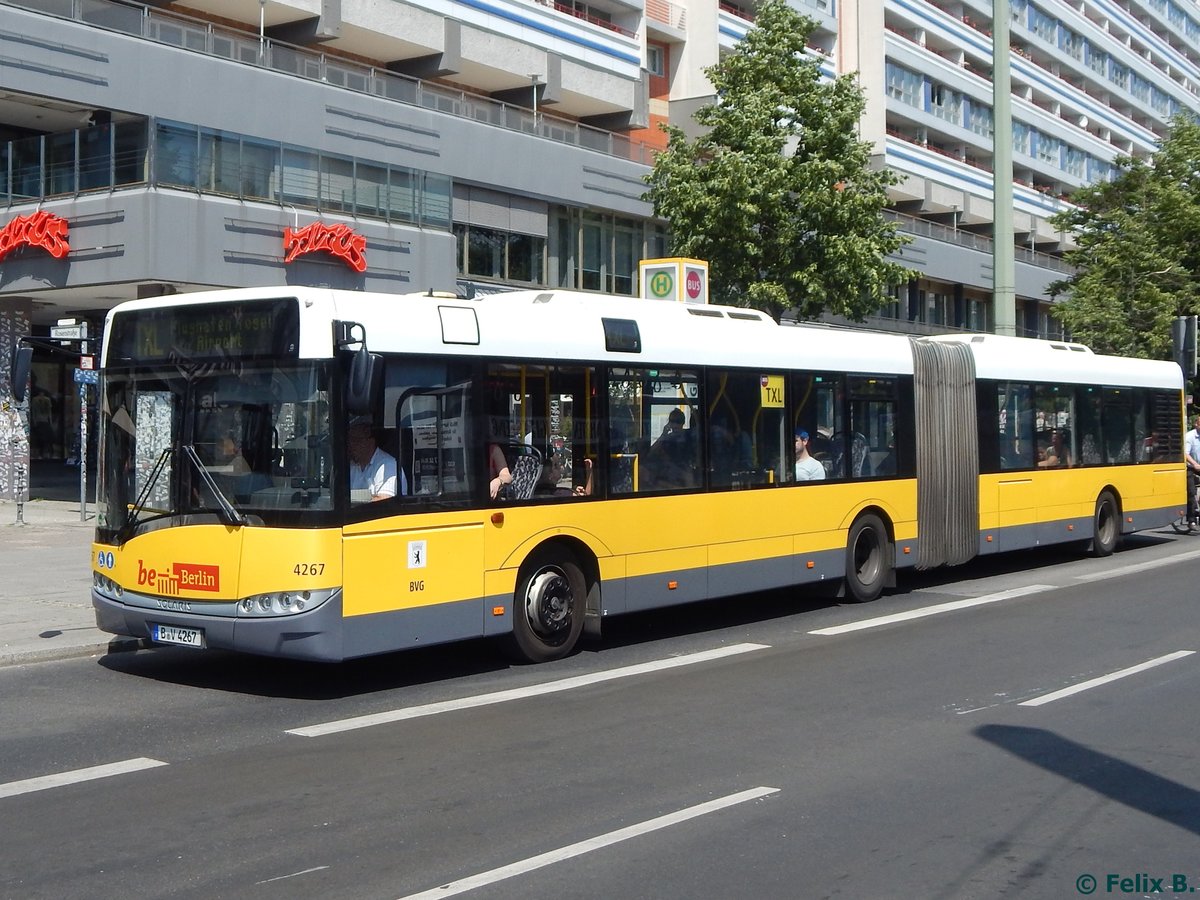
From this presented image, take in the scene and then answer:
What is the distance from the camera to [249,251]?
2430 cm

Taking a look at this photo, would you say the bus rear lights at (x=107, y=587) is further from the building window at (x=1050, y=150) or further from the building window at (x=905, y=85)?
the building window at (x=1050, y=150)

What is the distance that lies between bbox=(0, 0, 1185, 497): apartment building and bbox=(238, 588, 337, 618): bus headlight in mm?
15492

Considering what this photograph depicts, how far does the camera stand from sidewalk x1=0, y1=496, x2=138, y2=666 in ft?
36.8

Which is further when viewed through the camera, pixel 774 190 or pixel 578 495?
pixel 774 190

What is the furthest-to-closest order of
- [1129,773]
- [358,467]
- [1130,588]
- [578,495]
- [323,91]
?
[323,91] → [1130,588] → [578,495] → [358,467] → [1129,773]

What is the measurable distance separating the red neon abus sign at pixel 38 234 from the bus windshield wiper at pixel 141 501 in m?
15.9

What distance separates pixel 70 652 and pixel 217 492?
2.84 meters

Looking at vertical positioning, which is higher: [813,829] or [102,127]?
[102,127]

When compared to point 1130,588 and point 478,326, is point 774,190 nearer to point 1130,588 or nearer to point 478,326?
point 1130,588

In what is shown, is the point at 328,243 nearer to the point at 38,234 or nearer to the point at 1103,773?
the point at 38,234

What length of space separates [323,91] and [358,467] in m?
19.5

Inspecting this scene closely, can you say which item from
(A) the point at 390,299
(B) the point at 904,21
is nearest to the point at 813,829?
(A) the point at 390,299

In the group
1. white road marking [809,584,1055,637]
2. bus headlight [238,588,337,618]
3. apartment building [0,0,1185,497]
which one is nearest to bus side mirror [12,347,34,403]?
bus headlight [238,588,337,618]

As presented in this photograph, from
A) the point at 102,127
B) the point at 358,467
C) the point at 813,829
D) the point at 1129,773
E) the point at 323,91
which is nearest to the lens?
the point at 813,829
